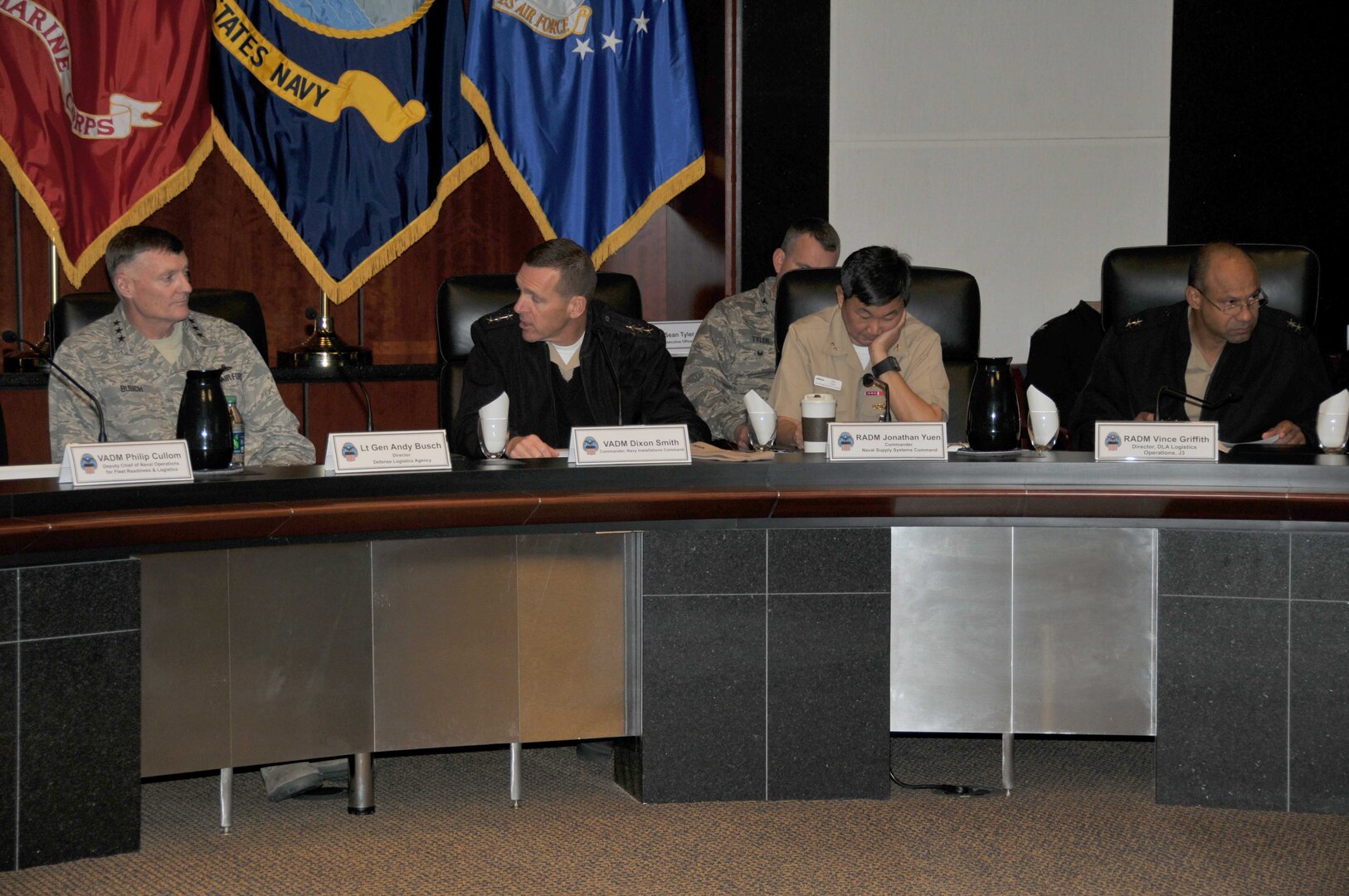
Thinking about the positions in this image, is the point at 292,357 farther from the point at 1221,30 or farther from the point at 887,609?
the point at 1221,30

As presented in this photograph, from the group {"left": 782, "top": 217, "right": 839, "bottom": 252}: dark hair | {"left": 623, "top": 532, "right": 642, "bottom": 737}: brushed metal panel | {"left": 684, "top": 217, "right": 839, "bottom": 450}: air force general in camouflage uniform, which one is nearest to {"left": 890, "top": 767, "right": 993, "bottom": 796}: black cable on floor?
{"left": 623, "top": 532, "right": 642, "bottom": 737}: brushed metal panel

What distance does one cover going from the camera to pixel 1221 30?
4.12 m

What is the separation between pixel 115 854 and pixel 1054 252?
10.8 ft

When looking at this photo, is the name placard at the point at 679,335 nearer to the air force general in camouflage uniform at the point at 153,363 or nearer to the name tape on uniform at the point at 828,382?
the name tape on uniform at the point at 828,382

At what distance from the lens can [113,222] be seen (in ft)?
13.3

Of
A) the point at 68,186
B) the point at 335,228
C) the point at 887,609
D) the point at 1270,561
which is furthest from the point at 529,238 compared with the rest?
the point at 1270,561

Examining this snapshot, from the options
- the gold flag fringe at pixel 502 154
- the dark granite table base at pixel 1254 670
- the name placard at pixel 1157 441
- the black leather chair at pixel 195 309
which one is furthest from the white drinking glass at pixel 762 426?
the gold flag fringe at pixel 502 154

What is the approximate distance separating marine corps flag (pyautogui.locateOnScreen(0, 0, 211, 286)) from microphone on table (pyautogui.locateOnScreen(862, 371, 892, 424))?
2429 millimetres

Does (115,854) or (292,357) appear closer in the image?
(115,854)

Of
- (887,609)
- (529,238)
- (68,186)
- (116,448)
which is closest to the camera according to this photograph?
(116,448)

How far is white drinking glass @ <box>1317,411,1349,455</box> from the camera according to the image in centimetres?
237

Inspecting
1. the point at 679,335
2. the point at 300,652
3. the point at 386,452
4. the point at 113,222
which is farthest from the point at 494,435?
the point at 113,222

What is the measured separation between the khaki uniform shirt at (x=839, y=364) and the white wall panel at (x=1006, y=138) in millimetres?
1294

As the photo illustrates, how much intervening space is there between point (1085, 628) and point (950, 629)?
0.24m
